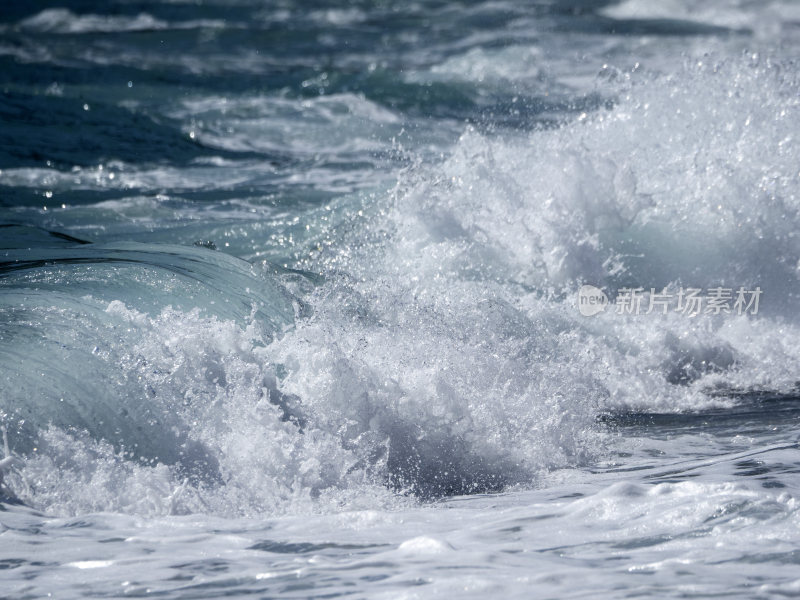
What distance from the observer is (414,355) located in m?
3.79

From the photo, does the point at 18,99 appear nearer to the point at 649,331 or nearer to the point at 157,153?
the point at 157,153

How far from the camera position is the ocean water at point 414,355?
2670 mm

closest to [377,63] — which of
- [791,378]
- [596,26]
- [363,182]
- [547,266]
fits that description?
[596,26]

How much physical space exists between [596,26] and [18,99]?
857 centimetres

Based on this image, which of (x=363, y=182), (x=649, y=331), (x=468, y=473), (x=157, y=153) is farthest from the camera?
(x=157, y=153)

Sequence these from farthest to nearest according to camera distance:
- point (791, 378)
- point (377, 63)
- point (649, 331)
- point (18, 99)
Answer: point (377, 63) < point (18, 99) < point (649, 331) < point (791, 378)

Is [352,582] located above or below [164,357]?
below

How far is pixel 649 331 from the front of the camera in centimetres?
499

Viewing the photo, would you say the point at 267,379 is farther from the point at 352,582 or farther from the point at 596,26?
the point at 596,26

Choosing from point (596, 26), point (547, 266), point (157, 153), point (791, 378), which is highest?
point (596, 26)

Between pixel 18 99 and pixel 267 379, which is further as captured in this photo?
pixel 18 99

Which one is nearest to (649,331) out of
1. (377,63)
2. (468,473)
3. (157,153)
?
(468,473)

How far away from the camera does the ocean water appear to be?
8.76 feet

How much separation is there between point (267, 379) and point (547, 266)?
7.98 feet
